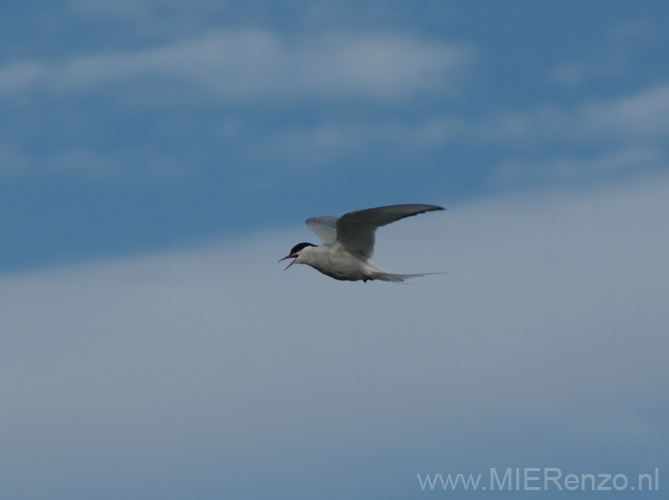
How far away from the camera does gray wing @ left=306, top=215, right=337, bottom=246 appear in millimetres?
21078

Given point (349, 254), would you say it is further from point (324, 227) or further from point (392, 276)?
point (324, 227)

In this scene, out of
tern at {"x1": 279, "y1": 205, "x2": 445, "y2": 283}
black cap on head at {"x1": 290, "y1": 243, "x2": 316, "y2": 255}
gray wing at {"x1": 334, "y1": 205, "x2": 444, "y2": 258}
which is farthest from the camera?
black cap on head at {"x1": 290, "y1": 243, "x2": 316, "y2": 255}

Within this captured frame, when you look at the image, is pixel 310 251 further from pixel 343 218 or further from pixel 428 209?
pixel 428 209

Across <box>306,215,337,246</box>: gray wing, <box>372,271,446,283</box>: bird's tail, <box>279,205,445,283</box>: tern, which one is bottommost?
<box>372,271,446,283</box>: bird's tail

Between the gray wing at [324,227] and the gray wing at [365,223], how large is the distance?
1495 mm

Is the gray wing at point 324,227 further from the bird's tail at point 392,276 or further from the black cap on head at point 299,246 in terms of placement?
the bird's tail at point 392,276

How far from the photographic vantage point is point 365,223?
59.6 ft

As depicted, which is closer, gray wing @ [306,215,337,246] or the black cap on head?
the black cap on head

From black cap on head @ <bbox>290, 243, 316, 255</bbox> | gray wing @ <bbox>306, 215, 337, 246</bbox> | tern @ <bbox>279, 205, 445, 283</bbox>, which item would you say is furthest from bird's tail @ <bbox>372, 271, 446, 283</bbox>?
gray wing @ <bbox>306, 215, 337, 246</bbox>

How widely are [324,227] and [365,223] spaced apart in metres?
3.80

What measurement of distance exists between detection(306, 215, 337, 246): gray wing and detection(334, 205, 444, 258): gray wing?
149 cm

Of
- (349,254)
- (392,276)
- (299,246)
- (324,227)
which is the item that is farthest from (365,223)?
(324,227)

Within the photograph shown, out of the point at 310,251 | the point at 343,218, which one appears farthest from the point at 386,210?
the point at 310,251

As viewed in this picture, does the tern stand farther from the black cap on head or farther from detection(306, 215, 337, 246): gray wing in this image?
detection(306, 215, 337, 246): gray wing
